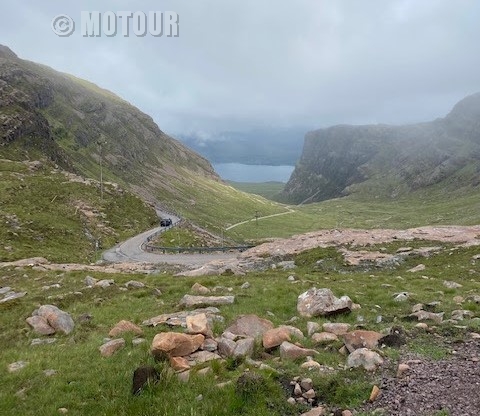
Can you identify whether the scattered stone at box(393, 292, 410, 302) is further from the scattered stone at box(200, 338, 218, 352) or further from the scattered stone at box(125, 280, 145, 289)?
the scattered stone at box(125, 280, 145, 289)

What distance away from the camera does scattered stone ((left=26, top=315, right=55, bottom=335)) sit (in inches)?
722

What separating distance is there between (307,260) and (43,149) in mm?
136665

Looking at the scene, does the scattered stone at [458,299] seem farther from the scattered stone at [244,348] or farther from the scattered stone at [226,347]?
the scattered stone at [226,347]

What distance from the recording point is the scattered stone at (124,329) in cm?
1637

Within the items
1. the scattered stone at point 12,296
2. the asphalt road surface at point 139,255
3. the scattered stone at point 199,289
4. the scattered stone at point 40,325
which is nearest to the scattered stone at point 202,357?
the scattered stone at point 40,325

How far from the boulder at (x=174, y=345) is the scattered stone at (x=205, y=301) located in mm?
5929

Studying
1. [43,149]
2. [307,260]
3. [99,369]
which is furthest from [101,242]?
[43,149]

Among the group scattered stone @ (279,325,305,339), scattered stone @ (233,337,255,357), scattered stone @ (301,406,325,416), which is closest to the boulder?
scattered stone @ (233,337,255,357)

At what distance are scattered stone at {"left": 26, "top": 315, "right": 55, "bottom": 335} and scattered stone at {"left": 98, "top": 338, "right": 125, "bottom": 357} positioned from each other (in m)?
4.52

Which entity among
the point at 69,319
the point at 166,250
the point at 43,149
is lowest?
the point at 166,250

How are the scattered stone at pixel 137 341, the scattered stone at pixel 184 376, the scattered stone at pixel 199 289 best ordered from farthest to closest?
1. the scattered stone at pixel 199 289
2. the scattered stone at pixel 137 341
3. the scattered stone at pixel 184 376

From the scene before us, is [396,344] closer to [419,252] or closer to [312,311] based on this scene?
[312,311]

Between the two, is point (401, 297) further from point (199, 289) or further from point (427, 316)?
point (199, 289)

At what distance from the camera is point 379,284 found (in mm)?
25266
